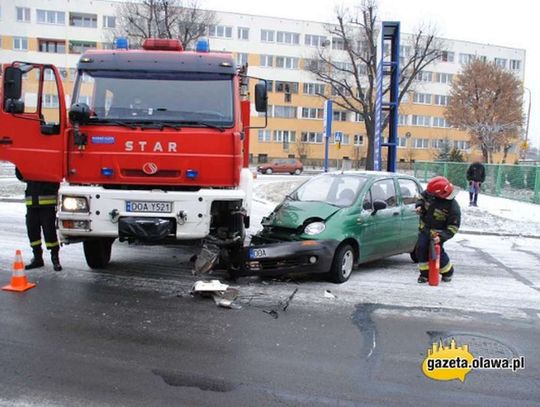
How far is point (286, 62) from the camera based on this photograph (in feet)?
204

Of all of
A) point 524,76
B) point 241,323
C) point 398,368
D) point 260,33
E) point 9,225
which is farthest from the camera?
point 524,76

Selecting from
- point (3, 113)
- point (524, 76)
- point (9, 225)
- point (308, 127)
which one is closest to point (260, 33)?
point (308, 127)

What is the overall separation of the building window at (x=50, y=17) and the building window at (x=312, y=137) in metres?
29.7

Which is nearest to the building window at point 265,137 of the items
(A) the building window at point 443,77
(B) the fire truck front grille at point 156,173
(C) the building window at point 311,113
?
(C) the building window at point 311,113

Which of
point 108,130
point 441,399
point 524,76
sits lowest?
point 441,399

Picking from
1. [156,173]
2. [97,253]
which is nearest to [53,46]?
[97,253]

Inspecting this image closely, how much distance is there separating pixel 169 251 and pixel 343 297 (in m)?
3.81

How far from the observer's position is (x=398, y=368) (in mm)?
4348

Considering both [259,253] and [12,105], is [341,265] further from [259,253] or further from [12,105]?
[12,105]

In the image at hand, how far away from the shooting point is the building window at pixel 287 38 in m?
61.7

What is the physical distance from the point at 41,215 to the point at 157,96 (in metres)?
→ 2.44

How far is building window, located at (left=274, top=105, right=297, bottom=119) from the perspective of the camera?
62.2 meters

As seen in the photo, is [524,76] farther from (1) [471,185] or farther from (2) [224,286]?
(2) [224,286]

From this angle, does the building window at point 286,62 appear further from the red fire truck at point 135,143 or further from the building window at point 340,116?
the red fire truck at point 135,143
